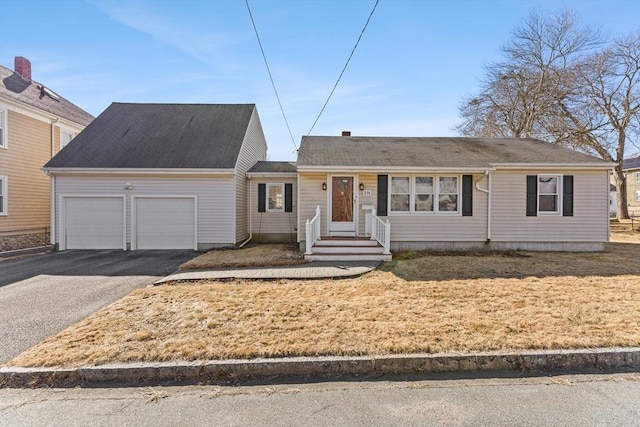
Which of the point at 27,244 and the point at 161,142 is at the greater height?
the point at 161,142

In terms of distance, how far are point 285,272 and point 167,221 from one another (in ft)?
21.4

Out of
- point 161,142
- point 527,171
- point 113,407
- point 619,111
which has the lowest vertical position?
point 113,407

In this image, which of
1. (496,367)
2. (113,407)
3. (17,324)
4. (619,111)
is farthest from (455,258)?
(619,111)

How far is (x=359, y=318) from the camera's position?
483cm

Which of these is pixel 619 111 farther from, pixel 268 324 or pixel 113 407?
pixel 113 407

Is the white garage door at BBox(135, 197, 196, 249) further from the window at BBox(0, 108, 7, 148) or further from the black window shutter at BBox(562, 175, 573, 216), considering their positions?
the black window shutter at BBox(562, 175, 573, 216)

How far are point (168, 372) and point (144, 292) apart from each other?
3.43 meters

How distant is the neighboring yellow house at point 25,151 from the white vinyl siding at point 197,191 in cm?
297

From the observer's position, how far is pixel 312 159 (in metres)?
Result: 11.4

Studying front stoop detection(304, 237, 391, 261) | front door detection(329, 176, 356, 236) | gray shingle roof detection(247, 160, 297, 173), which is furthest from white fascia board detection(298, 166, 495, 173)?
gray shingle roof detection(247, 160, 297, 173)

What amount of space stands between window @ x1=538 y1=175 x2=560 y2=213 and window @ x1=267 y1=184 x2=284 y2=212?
9.31m

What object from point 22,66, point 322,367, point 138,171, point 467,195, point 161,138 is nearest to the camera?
point 322,367

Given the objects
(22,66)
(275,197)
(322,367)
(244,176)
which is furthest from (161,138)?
(322,367)

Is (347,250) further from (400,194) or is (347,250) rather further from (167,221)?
(167,221)
